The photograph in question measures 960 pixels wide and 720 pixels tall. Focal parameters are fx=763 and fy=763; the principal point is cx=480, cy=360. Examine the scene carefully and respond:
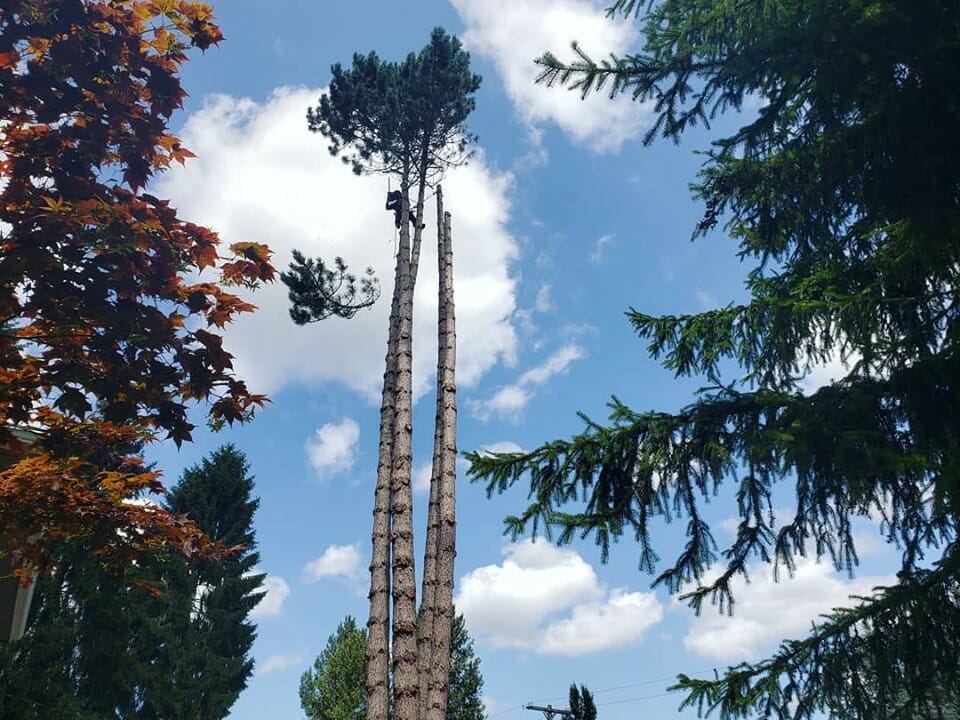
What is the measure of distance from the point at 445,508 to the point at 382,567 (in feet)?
3.84

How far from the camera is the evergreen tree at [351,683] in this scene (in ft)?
86.6

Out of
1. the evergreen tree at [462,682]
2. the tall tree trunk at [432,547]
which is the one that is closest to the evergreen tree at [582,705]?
the evergreen tree at [462,682]

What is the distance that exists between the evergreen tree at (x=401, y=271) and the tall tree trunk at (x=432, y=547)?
4cm

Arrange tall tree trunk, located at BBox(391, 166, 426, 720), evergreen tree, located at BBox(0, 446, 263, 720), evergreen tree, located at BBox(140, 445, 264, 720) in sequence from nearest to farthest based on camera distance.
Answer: tall tree trunk, located at BBox(391, 166, 426, 720), evergreen tree, located at BBox(0, 446, 263, 720), evergreen tree, located at BBox(140, 445, 264, 720)

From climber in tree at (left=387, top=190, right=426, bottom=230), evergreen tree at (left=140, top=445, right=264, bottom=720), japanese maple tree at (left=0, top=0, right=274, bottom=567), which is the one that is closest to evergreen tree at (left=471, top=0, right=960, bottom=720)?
japanese maple tree at (left=0, top=0, right=274, bottom=567)

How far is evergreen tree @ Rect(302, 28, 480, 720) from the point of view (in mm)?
9062

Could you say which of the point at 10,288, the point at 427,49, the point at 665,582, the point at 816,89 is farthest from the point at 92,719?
the point at 816,89

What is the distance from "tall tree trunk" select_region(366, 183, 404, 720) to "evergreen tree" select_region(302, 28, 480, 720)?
0.01 metres

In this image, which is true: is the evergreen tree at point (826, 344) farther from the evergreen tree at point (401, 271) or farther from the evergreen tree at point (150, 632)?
the evergreen tree at point (150, 632)

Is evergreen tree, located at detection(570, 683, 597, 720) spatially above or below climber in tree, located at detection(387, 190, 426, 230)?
below

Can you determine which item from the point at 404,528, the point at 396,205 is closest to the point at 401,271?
the point at 396,205

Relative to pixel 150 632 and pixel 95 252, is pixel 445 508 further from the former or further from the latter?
pixel 150 632

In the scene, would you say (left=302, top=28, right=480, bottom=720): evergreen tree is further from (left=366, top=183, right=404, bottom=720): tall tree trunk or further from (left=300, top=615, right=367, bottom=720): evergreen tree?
(left=300, top=615, right=367, bottom=720): evergreen tree

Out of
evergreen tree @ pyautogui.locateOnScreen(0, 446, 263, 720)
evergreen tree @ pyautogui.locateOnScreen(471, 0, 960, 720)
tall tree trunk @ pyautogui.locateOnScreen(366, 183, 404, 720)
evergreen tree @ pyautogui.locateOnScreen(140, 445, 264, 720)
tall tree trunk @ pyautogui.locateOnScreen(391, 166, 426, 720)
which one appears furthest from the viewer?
evergreen tree @ pyautogui.locateOnScreen(140, 445, 264, 720)
